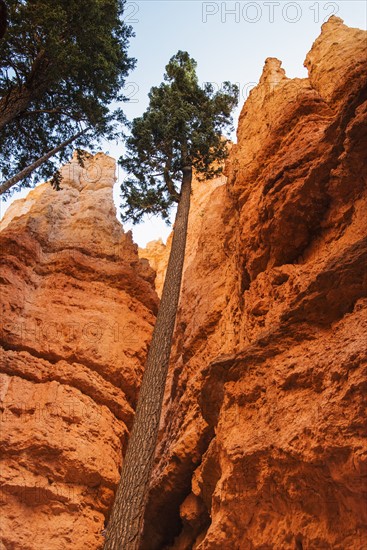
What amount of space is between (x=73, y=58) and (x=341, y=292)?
10164 mm

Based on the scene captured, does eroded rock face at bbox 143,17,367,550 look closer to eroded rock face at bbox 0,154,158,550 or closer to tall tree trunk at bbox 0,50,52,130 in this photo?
eroded rock face at bbox 0,154,158,550

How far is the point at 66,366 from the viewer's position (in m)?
12.0

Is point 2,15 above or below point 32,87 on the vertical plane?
below

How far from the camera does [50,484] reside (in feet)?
32.6

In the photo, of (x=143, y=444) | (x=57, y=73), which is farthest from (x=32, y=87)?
(x=143, y=444)

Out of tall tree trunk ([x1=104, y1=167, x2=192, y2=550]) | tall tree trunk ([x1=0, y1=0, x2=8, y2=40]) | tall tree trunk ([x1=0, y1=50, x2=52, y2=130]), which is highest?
tall tree trunk ([x1=0, y1=50, x2=52, y2=130])

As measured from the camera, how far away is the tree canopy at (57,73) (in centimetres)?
1264

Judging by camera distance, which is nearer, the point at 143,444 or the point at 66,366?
the point at 143,444

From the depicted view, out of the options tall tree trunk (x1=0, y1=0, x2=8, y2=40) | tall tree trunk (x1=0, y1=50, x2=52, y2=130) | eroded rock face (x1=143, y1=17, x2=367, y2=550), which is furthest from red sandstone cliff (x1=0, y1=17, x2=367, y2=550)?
tall tree trunk (x1=0, y1=0, x2=8, y2=40)

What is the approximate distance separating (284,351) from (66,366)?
6.54 m

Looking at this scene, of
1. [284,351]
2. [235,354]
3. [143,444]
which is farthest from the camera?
[235,354]

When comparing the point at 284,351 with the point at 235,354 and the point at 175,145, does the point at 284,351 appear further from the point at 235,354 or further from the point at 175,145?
the point at 175,145

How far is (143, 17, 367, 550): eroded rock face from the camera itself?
233 inches

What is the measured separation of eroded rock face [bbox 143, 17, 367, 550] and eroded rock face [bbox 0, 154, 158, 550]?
4.70 ft
